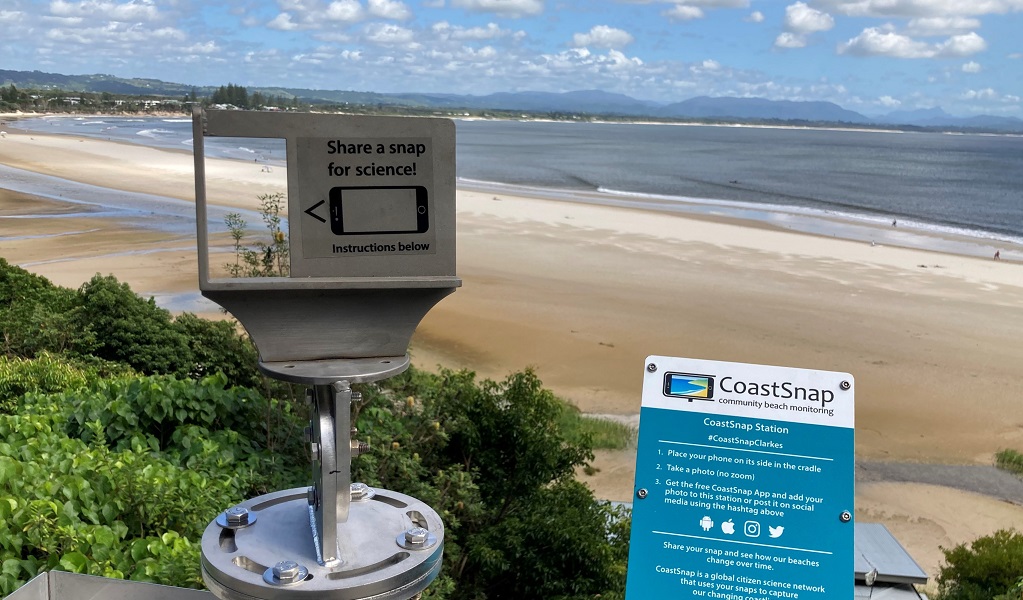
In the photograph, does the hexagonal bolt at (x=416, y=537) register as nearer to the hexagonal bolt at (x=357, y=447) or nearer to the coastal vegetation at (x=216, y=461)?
the hexagonal bolt at (x=357, y=447)

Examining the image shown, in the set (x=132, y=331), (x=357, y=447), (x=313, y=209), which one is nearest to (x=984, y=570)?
(x=357, y=447)

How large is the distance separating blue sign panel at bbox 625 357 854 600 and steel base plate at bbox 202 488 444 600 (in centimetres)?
101

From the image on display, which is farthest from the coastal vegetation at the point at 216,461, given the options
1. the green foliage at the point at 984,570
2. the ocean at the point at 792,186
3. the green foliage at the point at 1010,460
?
the ocean at the point at 792,186

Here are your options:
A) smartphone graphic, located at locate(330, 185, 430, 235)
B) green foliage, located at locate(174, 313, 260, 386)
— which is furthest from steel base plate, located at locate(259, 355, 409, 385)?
green foliage, located at locate(174, 313, 260, 386)

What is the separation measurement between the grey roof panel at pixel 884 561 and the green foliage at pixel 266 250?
4.16 meters

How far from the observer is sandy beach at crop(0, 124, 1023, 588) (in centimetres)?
1203

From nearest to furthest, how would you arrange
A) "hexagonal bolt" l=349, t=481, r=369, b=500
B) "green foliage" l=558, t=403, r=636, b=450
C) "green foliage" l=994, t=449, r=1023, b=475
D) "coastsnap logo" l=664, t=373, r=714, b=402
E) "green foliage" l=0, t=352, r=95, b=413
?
"hexagonal bolt" l=349, t=481, r=369, b=500 → "coastsnap logo" l=664, t=373, r=714, b=402 → "green foliage" l=0, t=352, r=95, b=413 → "green foliage" l=558, t=403, r=636, b=450 → "green foliage" l=994, t=449, r=1023, b=475

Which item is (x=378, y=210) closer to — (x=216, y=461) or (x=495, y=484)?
(x=216, y=461)

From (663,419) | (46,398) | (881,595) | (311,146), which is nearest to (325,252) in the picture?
(311,146)

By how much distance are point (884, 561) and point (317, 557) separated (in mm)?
4910

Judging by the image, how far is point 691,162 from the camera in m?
72.9

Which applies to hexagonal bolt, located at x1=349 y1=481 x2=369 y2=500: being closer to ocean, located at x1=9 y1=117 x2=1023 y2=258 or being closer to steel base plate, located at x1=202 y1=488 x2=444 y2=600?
steel base plate, located at x1=202 y1=488 x2=444 y2=600

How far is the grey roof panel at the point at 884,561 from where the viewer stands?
584 centimetres

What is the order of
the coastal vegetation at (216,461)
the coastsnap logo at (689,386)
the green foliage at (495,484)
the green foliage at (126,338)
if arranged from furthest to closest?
the green foliage at (126,338), the green foliage at (495,484), the coastal vegetation at (216,461), the coastsnap logo at (689,386)
